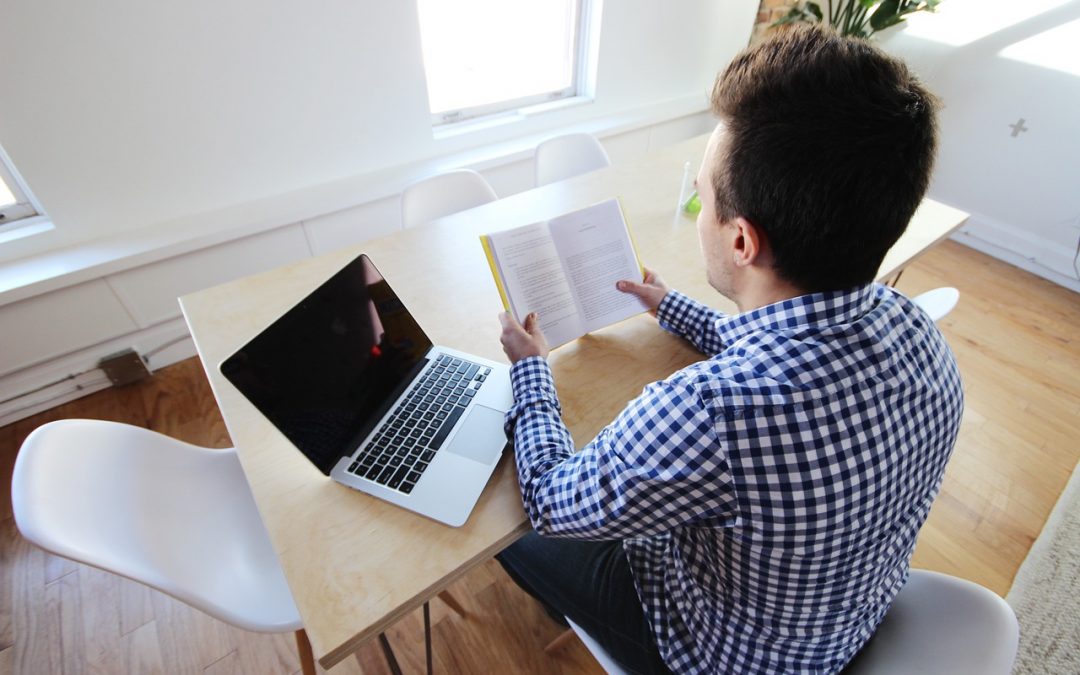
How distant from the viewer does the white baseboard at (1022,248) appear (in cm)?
257

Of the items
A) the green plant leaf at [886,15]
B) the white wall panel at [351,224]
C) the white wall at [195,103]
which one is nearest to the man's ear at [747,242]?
the white wall panel at [351,224]

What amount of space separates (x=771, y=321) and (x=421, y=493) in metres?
0.57

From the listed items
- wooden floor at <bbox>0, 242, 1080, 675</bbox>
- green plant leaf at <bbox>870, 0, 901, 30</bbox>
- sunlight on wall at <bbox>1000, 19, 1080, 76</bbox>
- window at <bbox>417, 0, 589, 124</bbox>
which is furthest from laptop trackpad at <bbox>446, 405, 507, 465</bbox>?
sunlight on wall at <bbox>1000, 19, 1080, 76</bbox>

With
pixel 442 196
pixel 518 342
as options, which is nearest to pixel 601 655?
pixel 518 342

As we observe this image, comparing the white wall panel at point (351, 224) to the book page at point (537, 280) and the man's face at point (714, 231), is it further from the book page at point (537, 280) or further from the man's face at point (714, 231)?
the man's face at point (714, 231)

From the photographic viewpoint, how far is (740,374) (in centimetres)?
57

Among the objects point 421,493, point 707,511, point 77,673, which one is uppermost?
point 707,511

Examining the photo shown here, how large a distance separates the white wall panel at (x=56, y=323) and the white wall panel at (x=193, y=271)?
55mm

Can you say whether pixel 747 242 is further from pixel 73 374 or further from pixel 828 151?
pixel 73 374

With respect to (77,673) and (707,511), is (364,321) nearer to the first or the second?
(707,511)

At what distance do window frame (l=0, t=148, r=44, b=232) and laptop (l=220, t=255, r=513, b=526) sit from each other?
1.78m

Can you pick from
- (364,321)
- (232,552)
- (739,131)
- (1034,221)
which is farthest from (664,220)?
(1034,221)

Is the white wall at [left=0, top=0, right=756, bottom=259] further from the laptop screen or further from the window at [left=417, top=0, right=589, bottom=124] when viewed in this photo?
the laptop screen

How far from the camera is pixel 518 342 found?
0.91 metres
